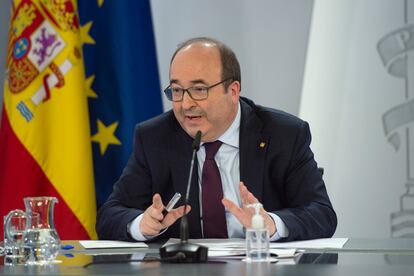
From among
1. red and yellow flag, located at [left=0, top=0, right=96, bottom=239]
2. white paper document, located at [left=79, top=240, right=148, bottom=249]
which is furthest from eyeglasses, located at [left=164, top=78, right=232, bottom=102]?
red and yellow flag, located at [left=0, top=0, right=96, bottom=239]

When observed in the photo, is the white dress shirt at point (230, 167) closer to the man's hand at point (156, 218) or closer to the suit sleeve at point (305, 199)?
the suit sleeve at point (305, 199)

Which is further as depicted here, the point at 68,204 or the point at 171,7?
the point at 171,7

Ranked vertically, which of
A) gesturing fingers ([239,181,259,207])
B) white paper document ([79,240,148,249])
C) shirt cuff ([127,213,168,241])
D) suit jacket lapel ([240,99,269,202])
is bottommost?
white paper document ([79,240,148,249])

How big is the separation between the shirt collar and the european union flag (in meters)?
1.51

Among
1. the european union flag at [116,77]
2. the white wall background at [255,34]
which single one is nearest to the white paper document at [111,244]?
the european union flag at [116,77]

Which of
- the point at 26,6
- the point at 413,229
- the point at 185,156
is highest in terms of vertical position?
the point at 26,6

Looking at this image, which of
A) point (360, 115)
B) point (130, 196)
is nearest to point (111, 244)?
point (130, 196)

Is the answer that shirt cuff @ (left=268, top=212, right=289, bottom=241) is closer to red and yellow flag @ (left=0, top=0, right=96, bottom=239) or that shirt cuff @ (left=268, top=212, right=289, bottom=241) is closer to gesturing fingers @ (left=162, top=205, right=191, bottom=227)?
gesturing fingers @ (left=162, top=205, right=191, bottom=227)

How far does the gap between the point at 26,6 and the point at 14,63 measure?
0.33 meters

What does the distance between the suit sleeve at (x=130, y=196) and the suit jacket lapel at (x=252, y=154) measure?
0.41 m

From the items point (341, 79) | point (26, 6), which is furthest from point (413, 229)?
point (26, 6)

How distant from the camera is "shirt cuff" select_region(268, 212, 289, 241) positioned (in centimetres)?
282

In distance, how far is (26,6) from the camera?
4496 mm

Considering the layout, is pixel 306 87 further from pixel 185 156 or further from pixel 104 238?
pixel 104 238
